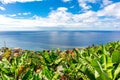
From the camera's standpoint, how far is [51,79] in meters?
4.18

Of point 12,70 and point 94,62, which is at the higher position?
point 94,62

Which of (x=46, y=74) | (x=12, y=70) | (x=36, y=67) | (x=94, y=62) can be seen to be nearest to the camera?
(x=94, y=62)

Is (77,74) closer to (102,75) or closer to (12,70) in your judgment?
(12,70)

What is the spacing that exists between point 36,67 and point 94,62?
2949mm

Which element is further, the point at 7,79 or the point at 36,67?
the point at 36,67

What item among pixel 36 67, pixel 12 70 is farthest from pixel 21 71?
pixel 36 67

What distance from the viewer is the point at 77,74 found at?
4.79 m

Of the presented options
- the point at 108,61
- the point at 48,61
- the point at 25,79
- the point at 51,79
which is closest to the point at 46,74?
the point at 51,79

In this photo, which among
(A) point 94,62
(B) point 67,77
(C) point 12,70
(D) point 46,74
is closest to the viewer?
(A) point 94,62

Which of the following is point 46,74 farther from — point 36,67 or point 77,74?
point 36,67

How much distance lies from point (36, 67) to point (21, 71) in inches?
43.9

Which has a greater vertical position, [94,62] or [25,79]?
[94,62]

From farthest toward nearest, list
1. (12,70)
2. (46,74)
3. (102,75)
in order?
(12,70), (46,74), (102,75)

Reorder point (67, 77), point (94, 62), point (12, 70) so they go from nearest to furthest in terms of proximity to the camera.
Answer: point (94, 62), point (67, 77), point (12, 70)
